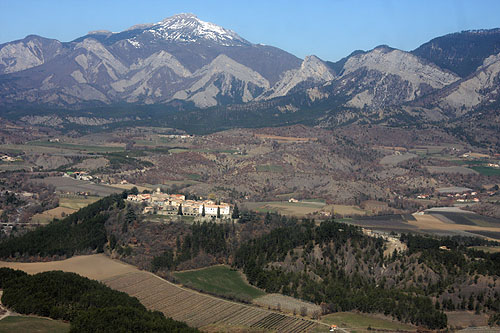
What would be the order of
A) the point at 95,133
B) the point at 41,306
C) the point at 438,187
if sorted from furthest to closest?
the point at 95,133 < the point at 438,187 < the point at 41,306

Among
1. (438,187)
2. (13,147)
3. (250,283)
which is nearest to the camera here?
(250,283)

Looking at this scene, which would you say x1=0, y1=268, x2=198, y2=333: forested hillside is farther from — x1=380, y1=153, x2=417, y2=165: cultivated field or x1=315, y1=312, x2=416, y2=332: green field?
x1=380, y1=153, x2=417, y2=165: cultivated field

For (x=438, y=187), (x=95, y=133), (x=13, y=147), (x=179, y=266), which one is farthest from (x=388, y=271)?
(x=95, y=133)

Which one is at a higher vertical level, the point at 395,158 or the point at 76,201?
the point at 395,158

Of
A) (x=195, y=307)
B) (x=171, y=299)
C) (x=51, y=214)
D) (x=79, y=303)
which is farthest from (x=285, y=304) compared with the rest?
(x=51, y=214)

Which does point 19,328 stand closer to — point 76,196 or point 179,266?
point 179,266

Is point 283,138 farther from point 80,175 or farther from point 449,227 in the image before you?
point 449,227

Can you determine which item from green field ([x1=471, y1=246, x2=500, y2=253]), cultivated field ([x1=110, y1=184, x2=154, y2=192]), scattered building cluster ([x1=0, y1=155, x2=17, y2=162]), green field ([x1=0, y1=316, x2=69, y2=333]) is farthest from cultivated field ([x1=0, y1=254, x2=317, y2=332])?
scattered building cluster ([x1=0, y1=155, x2=17, y2=162])
